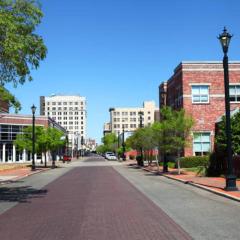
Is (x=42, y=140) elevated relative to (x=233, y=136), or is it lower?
elevated

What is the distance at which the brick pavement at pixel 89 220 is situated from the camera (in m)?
10.9

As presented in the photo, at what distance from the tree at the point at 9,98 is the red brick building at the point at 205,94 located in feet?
106

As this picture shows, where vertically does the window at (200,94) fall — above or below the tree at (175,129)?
above

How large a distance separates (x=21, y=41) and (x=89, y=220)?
297 inches

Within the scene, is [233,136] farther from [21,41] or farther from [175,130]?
[21,41]

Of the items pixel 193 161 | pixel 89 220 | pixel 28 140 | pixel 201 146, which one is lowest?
pixel 89 220

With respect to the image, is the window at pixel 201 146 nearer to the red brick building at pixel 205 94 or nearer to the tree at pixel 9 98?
the red brick building at pixel 205 94

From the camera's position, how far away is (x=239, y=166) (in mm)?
31000

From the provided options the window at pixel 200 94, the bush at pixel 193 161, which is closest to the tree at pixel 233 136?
the bush at pixel 193 161

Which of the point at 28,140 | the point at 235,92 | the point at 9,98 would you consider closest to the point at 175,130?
the point at 235,92

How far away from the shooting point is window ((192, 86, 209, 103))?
51.3m

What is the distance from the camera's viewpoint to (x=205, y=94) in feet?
168

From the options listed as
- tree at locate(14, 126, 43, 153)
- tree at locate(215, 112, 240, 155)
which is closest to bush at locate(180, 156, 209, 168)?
tree at locate(215, 112, 240, 155)

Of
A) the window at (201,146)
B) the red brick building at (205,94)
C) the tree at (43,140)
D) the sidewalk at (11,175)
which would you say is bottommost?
the sidewalk at (11,175)
